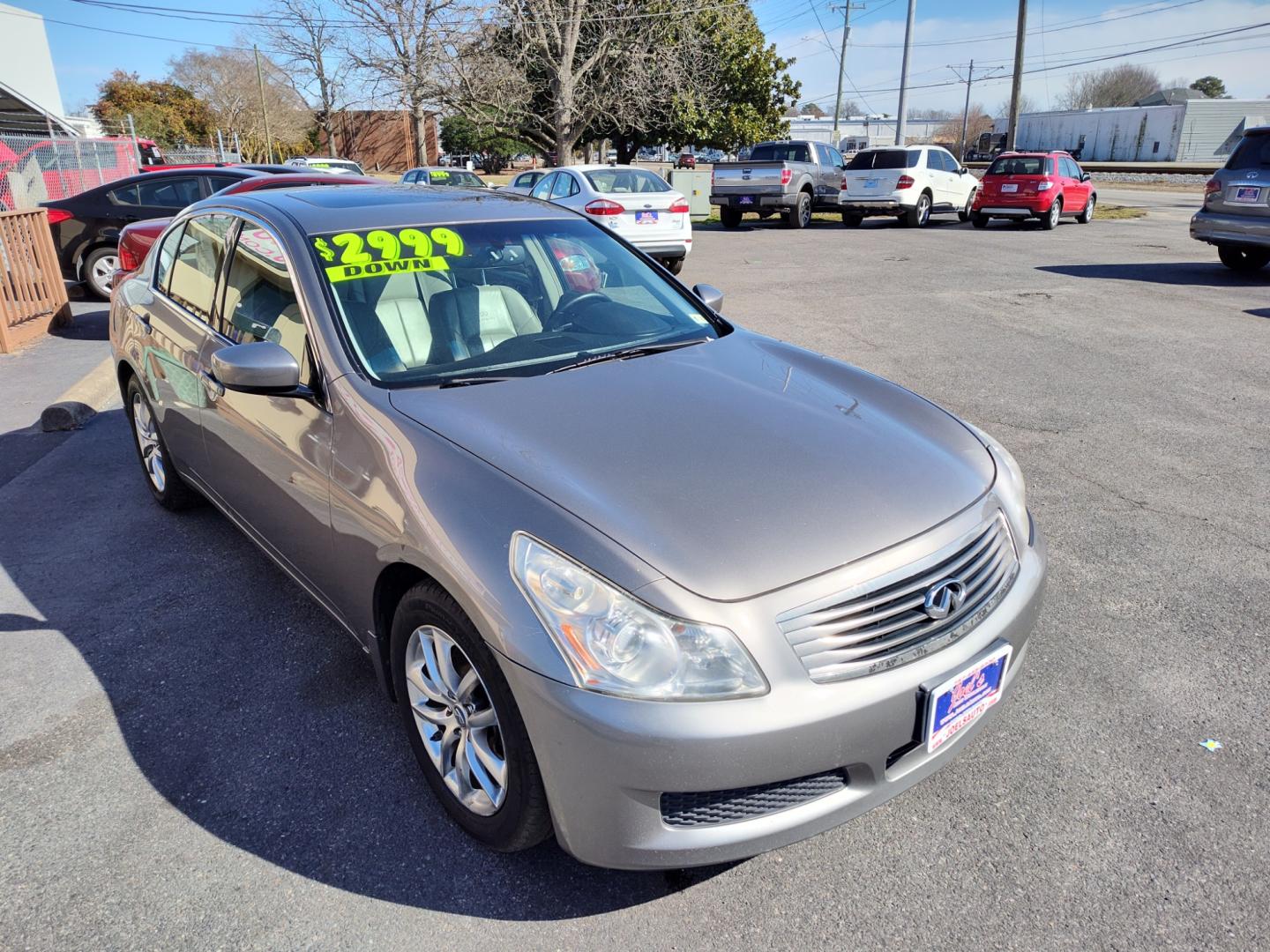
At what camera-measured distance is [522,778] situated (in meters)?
2.16

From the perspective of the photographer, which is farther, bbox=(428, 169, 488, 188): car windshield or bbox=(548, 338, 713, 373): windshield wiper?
bbox=(428, 169, 488, 188): car windshield

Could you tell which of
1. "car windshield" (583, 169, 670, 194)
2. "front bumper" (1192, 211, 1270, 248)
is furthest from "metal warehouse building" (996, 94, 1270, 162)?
"car windshield" (583, 169, 670, 194)

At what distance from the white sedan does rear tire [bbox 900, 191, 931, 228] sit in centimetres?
960

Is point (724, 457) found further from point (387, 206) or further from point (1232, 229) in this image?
point (1232, 229)

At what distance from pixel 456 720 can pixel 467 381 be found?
110cm

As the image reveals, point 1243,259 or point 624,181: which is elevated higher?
point 624,181

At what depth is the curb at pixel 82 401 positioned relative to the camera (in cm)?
644

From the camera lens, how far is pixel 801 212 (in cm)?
2167

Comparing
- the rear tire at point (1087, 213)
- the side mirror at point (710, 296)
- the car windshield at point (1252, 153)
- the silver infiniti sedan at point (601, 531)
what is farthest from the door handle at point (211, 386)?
the rear tire at point (1087, 213)

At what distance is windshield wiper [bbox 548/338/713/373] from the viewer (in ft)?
10.3

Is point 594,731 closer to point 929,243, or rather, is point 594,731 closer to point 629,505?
point 629,505

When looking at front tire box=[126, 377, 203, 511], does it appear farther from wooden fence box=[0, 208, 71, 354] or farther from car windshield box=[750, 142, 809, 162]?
car windshield box=[750, 142, 809, 162]

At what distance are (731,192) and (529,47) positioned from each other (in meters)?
9.82

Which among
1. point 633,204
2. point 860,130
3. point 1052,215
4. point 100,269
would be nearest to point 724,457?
point 633,204
